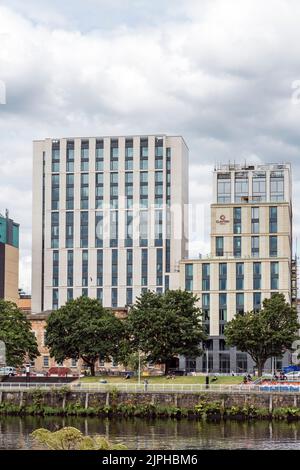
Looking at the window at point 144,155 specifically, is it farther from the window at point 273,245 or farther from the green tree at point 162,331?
the green tree at point 162,331

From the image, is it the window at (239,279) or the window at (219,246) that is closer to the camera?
the window at (239,279)

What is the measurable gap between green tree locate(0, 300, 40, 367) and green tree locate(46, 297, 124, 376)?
3.23 meters

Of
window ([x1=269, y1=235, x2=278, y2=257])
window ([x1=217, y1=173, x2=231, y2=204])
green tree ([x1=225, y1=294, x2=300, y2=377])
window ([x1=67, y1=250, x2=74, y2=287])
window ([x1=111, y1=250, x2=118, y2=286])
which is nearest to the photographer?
green tree ([x1=225, y1=294, x2=300, y2=377])

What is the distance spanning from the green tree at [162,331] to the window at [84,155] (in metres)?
72.8

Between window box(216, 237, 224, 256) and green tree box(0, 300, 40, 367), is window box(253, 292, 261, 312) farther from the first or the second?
green tree box(0, 300, 40, 367)

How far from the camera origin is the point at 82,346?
401 feet

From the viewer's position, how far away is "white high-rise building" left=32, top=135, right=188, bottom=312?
186 metres

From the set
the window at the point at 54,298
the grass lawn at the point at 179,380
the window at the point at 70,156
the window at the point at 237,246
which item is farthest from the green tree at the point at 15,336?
the window at the point at 70,156

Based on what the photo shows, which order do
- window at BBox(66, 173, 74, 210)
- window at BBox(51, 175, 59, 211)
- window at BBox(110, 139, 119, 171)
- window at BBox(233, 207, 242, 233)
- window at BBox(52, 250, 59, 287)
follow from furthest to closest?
window at BBox(51, 175, 59, 211)
window at BBox(110, 139, 119, 171)
window at BBox(66, 173, 74, 210)
window at BBox(52, 250, 59, 287)
window at BBox(233, 207, 242, 233)

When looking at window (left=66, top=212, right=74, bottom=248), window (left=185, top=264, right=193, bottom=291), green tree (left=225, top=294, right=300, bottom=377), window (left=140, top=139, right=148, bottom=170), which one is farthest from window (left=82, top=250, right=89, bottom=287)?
green tree (left=225, top=294, right=300, bottom=377)

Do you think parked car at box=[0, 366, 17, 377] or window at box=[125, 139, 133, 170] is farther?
window at box=[125, 139, 133, 170]

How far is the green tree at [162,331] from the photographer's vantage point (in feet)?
391
